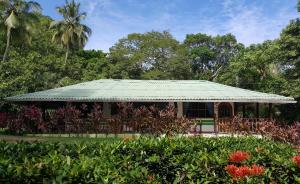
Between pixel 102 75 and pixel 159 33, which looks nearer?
pixel 102 75

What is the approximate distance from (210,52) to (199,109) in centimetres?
2987

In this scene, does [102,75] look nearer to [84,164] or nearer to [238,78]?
[238,78]

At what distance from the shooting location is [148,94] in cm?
2708

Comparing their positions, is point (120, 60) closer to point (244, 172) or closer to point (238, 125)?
point (238, 125)

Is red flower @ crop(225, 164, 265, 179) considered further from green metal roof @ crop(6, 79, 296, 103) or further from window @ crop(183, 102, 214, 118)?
window @ crop(183, 102, 214, 118)

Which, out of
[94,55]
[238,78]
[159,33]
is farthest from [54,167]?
[94,55]

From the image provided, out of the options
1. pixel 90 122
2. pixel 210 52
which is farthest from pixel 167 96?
pixel 210 52

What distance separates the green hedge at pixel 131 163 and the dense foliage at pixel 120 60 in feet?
72.2

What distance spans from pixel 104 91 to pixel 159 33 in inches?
817

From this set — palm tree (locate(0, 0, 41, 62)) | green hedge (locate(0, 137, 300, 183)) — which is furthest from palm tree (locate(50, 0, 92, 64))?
green hedge (locate(0, 137, 300, 183))

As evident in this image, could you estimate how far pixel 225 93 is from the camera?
2733cm

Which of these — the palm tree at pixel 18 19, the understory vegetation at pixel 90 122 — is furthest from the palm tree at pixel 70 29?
the understory vegetation at pixel 90 122

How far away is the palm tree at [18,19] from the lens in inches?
1280

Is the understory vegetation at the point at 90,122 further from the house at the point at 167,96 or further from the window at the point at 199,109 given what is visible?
the window at the point at 199,109
